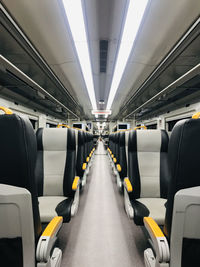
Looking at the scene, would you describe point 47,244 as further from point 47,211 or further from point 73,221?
point 73,221

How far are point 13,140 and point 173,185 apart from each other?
85cm

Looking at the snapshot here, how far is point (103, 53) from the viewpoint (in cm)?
248

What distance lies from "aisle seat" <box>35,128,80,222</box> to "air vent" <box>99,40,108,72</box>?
5.80 feet

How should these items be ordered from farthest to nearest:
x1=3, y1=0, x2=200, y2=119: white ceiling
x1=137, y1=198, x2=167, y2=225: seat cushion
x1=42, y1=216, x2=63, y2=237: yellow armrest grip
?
x1=3, y1=0, x2=200, y2=119: white ceiling < x1=137, y1=198, x2=167, y2=225: seat cushion < x1=42, y1=216, x2=63, y2=237: yellow armrest grip

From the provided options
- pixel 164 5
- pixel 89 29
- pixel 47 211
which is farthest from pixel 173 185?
pixel 89 29

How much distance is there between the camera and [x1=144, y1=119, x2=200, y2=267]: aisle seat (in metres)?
0.59

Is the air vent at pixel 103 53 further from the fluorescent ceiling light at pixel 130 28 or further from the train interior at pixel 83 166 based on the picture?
the fluorescent ceiling light at pixel 130 28

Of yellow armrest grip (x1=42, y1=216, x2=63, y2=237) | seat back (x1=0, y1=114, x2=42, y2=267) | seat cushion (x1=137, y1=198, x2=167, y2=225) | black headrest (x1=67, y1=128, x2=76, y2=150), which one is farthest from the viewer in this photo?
black headrest (x1=67, y1=128, x2=76, y2=150)

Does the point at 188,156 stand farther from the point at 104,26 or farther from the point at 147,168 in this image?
the point at 104,26

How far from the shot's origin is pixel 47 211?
1208 mm

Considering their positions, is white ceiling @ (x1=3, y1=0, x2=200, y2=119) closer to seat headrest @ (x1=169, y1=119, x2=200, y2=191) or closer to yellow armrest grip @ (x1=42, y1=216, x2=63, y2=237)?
seat headrest @ (x1=169, y1=119, x2=200, y2=191)

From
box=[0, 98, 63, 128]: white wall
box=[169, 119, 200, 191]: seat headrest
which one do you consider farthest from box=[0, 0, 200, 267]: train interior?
box=[0, 98, 63, 128]: white wall

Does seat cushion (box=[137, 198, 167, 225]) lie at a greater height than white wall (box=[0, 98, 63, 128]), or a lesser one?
lesser

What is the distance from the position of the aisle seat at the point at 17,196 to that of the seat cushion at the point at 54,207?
0.52 m
